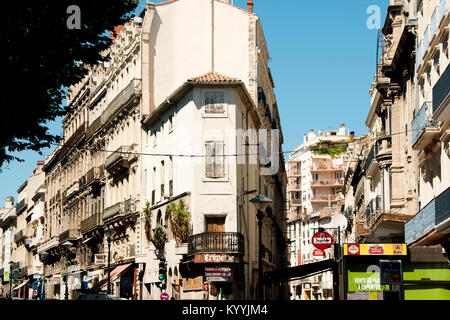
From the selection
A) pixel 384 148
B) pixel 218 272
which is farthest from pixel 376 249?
pixel 384 148

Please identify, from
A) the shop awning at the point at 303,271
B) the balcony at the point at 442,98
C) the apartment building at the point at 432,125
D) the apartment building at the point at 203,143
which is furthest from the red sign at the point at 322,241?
the apartment building at the point at 203,143

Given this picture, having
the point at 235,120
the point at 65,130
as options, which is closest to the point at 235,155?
the point at 235,120

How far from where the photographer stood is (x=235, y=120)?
40562 mm

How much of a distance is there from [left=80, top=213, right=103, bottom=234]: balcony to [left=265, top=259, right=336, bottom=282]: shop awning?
32323mm

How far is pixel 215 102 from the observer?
134 ft

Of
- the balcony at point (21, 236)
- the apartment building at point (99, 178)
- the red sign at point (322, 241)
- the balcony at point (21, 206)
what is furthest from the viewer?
the balcony at point (21, 206)

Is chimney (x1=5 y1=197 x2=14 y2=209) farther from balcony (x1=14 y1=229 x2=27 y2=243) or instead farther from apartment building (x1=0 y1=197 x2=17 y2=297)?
balcony (x1=14 y1=229 x2=27 y2=243)

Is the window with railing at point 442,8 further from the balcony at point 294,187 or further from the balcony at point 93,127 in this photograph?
the balcony at point 294,187

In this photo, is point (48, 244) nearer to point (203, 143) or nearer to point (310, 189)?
point (203, 143)

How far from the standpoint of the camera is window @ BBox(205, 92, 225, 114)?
40.6 metres

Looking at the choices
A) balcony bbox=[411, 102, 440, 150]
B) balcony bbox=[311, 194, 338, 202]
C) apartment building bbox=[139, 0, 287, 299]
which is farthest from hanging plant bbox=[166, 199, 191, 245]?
balcony bbox=[311, 194, 338, 202]

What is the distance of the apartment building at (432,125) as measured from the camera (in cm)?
2417

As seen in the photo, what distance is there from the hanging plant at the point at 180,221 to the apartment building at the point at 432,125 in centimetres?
1212
